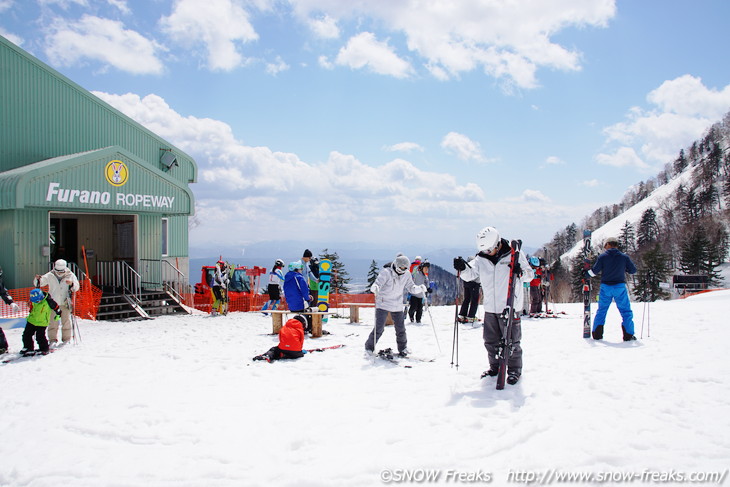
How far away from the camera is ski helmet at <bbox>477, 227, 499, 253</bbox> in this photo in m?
6.04

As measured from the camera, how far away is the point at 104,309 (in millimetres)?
15273

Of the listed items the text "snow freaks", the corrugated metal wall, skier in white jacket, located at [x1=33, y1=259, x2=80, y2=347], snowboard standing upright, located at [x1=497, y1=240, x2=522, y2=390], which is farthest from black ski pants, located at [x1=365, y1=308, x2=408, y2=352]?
the corrugated metal wall

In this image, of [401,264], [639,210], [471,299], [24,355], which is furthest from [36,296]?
[639,210]

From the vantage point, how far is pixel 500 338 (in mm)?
6113

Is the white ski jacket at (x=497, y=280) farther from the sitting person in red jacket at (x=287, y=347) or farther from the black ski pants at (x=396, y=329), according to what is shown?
the sitting person in red jacket at (x=287, y=347)

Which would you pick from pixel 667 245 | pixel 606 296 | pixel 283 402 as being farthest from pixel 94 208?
pixel 667 245

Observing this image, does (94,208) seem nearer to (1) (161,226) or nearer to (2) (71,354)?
(1) (161,226)

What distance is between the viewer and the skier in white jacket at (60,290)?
364 inches

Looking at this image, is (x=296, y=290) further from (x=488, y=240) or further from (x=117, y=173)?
(x=117, y=173)

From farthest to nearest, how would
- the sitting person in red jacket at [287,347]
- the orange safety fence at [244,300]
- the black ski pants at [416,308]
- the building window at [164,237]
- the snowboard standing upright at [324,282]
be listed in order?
1. the building window at [164,237]
2. the orange safety fence at [244,300]
3. the black ski pants at [416,308]
4. the snowboard standing upright at [324,282]
5. the sitting person in red jacket at [287,347]

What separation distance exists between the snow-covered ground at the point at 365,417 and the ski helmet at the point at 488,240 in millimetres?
1855

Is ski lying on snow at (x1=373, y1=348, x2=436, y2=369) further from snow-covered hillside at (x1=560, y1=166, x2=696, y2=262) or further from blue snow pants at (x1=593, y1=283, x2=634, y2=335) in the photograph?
snow-covered hillside at (x1=560, y1=166, x2=696, y2=262)

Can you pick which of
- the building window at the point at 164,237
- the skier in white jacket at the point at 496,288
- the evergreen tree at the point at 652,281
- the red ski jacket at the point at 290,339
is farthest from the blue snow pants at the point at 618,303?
the evergreen tree at the point at 652,281

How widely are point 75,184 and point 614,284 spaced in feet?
51.5
